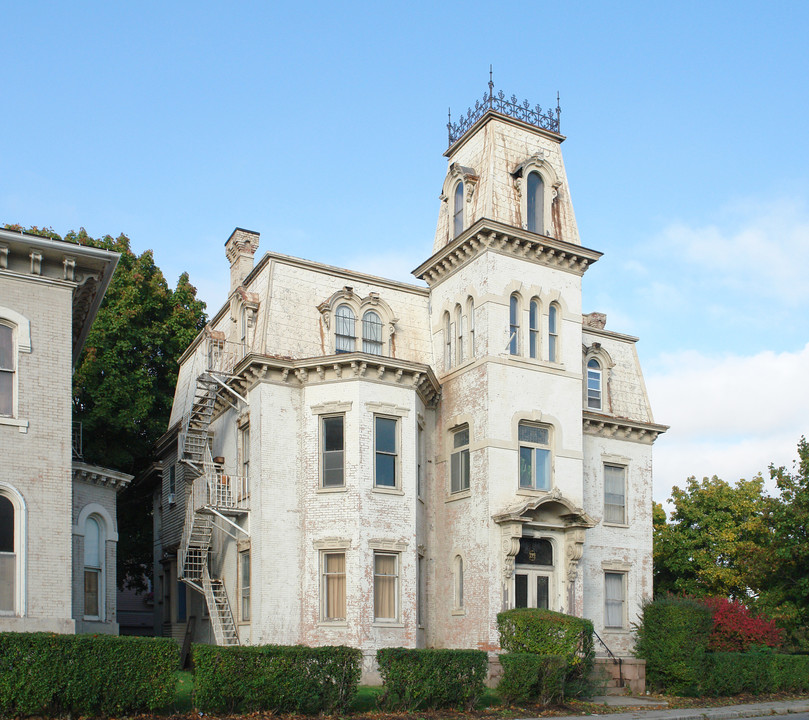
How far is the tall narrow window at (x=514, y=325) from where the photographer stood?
88.3 ft

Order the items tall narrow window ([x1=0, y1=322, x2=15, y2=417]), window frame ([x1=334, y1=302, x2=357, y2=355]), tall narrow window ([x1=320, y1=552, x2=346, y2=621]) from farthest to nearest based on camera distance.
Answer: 1. window frame ([x1=334, y1=302, x2=357, y2=355])
2. tall narrow window ([x1=320, y1=552, x2=346, y2=621])
3. tall narrow window ([x1=0, y1=322, x2=15, y2=417])

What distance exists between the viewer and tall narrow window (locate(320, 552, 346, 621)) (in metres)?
24.4

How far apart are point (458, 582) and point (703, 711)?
24.7ft

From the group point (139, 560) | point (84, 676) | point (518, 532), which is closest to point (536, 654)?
point (518, 532)

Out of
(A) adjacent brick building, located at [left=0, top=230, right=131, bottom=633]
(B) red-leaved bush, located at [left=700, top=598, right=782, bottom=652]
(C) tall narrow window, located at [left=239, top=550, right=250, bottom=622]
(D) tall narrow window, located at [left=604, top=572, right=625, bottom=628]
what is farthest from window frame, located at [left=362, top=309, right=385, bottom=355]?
(B) red-leaved bush, located at [left=700, top=598, right=782, bottom=652]

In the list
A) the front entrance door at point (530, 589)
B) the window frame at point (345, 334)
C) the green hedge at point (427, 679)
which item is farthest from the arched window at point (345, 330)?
the green hedge at point (427, 679)

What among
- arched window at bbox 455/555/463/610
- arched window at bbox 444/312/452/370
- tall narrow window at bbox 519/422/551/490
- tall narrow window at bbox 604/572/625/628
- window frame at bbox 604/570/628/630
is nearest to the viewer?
arched window at bbox 455/555/463/610

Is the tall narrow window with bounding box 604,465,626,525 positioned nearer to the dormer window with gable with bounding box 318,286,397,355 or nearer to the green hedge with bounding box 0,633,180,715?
the dormer window with gable with bounding box 318,286,397,355

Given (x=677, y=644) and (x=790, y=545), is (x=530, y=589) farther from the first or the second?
(x=790, y=545)

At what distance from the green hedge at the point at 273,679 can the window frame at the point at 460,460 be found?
30.7 ft

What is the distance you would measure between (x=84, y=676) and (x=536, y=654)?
10.5 m

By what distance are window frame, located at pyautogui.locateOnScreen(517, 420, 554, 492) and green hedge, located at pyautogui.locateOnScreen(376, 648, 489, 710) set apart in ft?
24.7

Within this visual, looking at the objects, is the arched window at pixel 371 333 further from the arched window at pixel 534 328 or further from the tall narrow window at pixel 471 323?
the arched window at pixel 534 328

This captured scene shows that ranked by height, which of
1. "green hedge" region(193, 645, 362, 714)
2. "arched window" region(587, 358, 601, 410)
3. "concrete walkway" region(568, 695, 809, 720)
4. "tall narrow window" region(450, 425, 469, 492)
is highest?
"arched window" region(587, 358, 601, 410)
